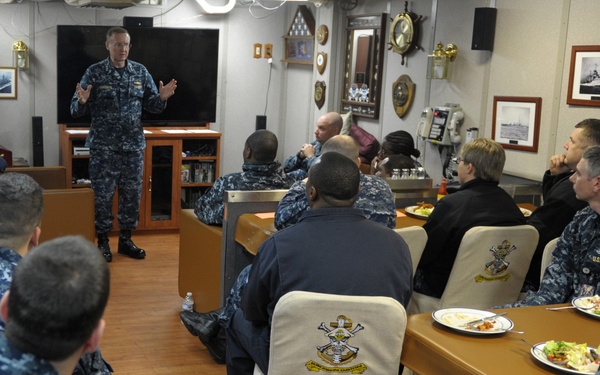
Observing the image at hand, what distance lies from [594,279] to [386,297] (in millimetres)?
1015

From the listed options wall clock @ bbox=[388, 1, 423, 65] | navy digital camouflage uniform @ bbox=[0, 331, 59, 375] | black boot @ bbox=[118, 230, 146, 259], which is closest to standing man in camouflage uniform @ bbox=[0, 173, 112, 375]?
navy digital camouflage uniform @ bbox=[0, 331, 59, 375]

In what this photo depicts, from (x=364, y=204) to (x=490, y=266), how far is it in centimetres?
67

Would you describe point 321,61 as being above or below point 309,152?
above

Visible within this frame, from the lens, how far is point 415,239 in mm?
3781

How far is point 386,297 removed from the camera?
2.62 meters

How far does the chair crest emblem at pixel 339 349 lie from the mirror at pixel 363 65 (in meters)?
5.15

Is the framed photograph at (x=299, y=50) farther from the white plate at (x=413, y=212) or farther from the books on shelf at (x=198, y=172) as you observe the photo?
the white plate at (x=413, y=212)

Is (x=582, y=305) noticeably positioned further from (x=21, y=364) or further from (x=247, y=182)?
(x=247, y=182)

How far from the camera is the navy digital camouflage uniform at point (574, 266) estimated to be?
315 cm

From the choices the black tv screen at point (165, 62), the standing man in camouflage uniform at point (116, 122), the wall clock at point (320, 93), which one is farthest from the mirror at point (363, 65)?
the standing man in camouflage uniform at point (116, 122)

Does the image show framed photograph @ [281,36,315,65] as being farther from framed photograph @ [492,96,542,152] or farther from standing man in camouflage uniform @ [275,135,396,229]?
standing man in camouflage uniform @ [275,135,396,229]

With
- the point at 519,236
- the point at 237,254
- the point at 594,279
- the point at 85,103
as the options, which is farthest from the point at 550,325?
the point at 85,103

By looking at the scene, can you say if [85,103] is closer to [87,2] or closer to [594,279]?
[87,2]

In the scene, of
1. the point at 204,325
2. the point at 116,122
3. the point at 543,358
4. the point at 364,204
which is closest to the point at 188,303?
the point at 204,325
